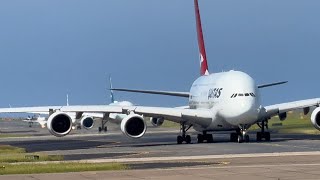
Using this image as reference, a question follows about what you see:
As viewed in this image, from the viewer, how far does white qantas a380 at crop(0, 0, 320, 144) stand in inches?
1964

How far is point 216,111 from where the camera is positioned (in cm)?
5247

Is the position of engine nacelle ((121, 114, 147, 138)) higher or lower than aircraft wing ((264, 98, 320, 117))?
lower

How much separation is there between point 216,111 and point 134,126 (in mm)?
5768

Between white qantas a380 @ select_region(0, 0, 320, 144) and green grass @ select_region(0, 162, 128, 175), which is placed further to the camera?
white qantas a380 @ select_region(0, 0, 320, 144)

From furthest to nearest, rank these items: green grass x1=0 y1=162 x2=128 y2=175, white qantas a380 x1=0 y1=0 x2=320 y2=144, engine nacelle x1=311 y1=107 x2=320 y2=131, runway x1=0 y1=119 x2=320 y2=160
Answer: engine nacelle x1=311 y1=107 x2=320 y2=131
white qantas a380 x1=0 y1=0 x2=320 y2=144
runway x1=0 y1=119 x2=320 y2=160
green grass x1=0 y1=162 x2=128 y2=175

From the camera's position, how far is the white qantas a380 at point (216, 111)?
49.9m

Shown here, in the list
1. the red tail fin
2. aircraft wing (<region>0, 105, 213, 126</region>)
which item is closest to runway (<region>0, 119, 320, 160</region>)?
aircraft wing (<region>0, 105, 213, 126</region>)

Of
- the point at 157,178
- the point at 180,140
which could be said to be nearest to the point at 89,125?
the point at 180,140

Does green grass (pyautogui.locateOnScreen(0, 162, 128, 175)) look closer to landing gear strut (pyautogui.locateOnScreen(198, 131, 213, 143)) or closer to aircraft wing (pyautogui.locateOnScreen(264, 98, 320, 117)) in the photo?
aircraft wing (pyautogui.locateOnScreen(264, 98, 320, 117))

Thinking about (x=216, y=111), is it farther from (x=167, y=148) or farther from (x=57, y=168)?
(x=57, y=168)

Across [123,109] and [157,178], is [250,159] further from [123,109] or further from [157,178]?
[123,109]

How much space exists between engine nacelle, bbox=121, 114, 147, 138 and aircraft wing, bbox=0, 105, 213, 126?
Answer: 0.66 m

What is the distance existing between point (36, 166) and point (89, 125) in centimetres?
Answer: 7839

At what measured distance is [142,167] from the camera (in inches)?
1137
